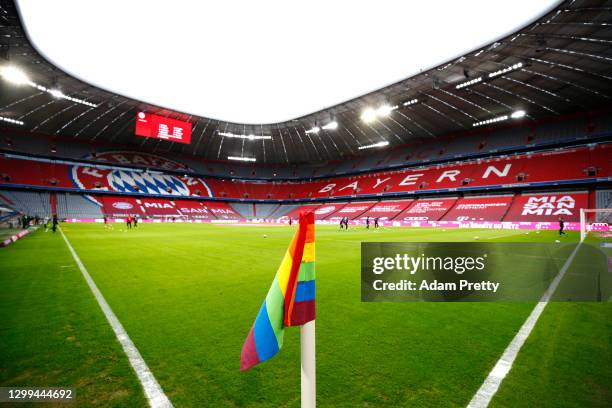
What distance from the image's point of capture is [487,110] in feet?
129

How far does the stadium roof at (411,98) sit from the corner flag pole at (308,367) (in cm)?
2735

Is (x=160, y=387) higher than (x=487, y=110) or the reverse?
the reverse

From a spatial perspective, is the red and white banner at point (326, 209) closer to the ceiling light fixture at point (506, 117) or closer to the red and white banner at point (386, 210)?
the red and white banner at point (386, 210)

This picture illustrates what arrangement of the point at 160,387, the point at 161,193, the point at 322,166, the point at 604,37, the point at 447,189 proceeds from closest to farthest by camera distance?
1. the point at 160,387
2. the point at 604,37
3. the point at 447,189
4. the point at 161,193
5. the point at 322,166

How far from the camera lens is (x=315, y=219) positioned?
9.86 metres

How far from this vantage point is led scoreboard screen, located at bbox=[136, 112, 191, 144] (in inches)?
1432

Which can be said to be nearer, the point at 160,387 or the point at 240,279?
the point at 160,387

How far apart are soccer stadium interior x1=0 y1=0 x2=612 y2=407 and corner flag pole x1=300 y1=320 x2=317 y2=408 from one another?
6 centimetres

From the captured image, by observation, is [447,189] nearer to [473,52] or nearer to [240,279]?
[473,52]

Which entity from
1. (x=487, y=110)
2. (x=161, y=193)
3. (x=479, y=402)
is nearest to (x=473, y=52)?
(x=487, y=110)

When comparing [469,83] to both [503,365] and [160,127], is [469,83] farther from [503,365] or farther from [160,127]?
[160,127]

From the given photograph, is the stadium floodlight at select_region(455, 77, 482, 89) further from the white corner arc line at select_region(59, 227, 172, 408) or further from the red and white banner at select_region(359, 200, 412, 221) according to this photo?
the white corner arc line at select_region(59, 227, 172, 408)

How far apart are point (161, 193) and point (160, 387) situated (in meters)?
58.0

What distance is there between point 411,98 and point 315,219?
3274 centimetres
